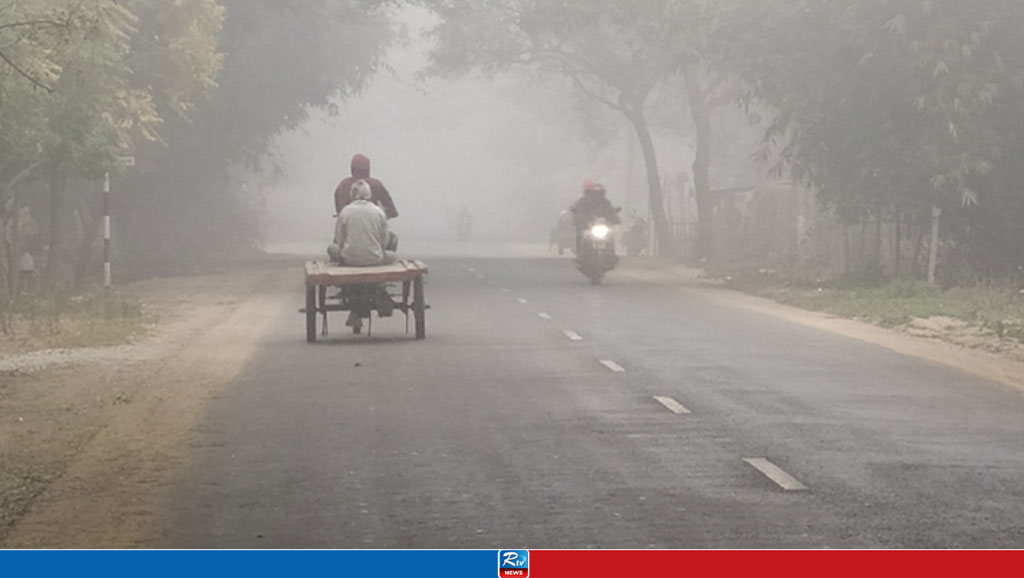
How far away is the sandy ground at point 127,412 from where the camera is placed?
10852 mm

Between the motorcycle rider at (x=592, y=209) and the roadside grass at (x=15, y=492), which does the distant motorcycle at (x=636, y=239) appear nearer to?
the motorcycle rider at (x=592, y=209)

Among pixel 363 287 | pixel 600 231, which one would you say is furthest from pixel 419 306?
pixel 600 231

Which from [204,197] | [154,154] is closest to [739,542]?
[154,154]

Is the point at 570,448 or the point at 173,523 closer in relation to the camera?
the point at 173,523

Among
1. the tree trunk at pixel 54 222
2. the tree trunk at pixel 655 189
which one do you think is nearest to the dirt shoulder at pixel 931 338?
the tree trunk at pixel 54 222

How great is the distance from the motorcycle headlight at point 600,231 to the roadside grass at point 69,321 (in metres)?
9.28

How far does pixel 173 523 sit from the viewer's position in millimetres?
10422

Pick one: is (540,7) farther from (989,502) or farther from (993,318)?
(989,502)

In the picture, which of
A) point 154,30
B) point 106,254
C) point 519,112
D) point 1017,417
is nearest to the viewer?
point 1017,417

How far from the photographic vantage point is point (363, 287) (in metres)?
23.7

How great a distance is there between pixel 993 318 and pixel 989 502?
672 inches
